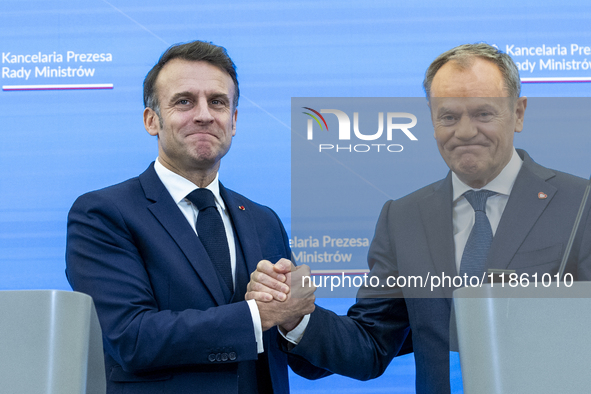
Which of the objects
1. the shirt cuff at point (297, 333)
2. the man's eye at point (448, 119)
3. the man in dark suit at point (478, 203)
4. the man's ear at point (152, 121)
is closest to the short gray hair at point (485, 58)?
the man in dark suit at point (478, 203)

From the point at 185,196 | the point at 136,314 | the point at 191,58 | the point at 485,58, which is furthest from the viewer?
the point at 191,58

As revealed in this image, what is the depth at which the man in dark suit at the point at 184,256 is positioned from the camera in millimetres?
1463

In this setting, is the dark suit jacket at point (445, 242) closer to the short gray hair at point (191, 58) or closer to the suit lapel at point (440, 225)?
the suit lapel at point (440, 225)

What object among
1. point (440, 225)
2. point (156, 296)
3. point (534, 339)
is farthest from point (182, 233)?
point (534, 339)

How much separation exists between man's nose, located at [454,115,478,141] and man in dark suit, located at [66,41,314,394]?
1.92ft

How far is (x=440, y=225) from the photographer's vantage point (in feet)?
3.91

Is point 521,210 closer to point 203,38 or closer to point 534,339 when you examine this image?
point 534,339

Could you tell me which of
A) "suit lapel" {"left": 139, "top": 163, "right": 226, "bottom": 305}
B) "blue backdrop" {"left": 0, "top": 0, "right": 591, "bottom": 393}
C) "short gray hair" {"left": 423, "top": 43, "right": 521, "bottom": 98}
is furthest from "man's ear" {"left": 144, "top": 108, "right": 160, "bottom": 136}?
"short gray hair" {"left": 423, "top": 43, "right": 521, "bottom": 98}

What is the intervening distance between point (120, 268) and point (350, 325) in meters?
0.61

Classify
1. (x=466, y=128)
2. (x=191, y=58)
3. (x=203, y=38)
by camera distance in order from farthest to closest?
(x=203, y=38), (x=191, y=58), (x=466, y=128)

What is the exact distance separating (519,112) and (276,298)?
73cm

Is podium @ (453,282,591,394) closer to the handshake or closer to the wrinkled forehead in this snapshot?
the wrinkled forehead

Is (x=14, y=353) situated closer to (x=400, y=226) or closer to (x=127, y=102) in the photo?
(x=400, y=226)

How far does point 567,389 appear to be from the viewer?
78 centimetres
